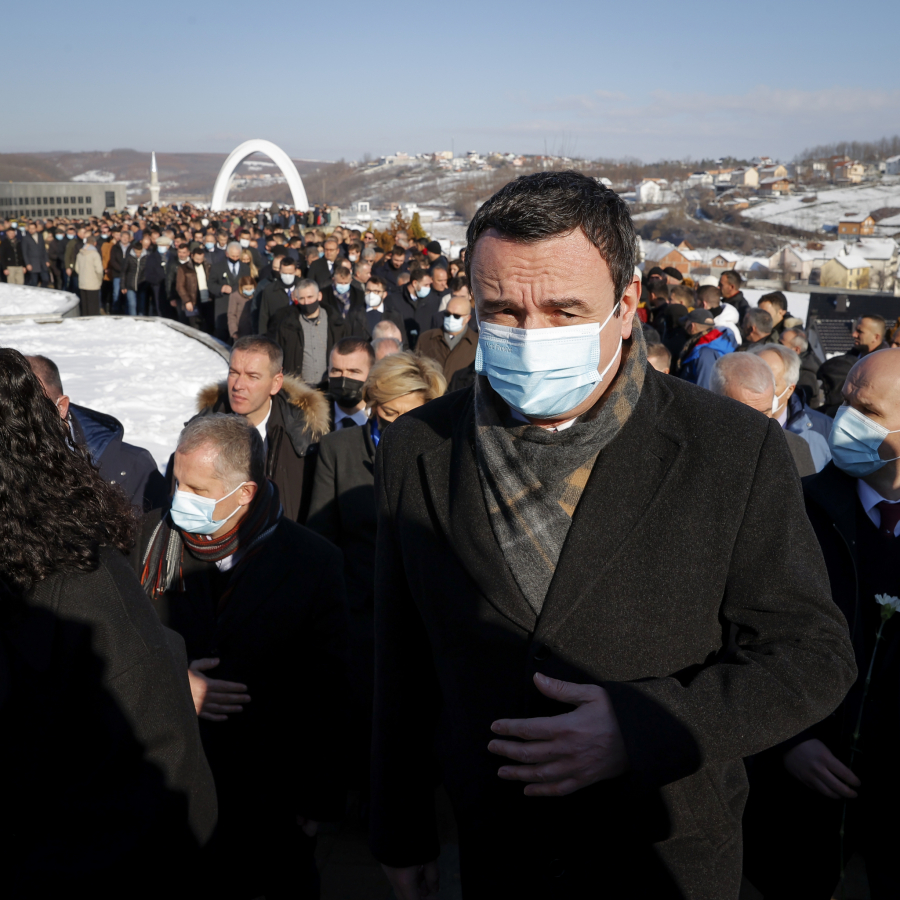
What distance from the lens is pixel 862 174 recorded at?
108 metres

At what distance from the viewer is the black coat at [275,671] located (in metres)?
2.62

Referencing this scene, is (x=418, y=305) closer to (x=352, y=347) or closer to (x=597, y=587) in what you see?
(x=352, y=347)

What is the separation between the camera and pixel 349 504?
12.7ft

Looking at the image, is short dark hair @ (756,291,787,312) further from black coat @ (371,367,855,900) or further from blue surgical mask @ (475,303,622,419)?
blue surgical mask @ (475,303,622,419)

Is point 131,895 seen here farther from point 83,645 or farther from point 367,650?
point 367,650

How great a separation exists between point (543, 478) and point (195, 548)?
158 centimetres

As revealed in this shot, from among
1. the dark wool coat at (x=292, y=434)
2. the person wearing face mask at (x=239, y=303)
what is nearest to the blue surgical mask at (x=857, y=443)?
the dark wool coat at (x=292, y=434)

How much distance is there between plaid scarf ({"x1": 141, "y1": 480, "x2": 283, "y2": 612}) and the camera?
267cm

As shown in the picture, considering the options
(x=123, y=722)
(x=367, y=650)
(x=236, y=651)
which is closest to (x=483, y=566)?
(x=123, y=722)

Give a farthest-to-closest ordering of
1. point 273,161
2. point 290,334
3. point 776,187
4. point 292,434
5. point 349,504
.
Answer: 1. point 776,187
2. point 273,161
3. point 290,334
4. point 292,434
5. point 349,504

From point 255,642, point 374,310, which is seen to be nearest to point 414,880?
point 255,642

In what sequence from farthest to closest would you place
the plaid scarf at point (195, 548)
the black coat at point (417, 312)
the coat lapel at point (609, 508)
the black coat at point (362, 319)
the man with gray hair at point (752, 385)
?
the black coat at point (417, 312)
the black coat at point (362, 319)
the man with gray hair at point (752, 385)
the plaid scarf at point (195, 548)
the coat lapel at point (609, 508)

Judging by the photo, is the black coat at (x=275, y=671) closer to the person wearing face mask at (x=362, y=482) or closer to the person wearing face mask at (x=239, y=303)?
the person wearing face mask at (x=362, y=482)

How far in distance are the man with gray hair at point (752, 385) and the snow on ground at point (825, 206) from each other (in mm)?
85305
